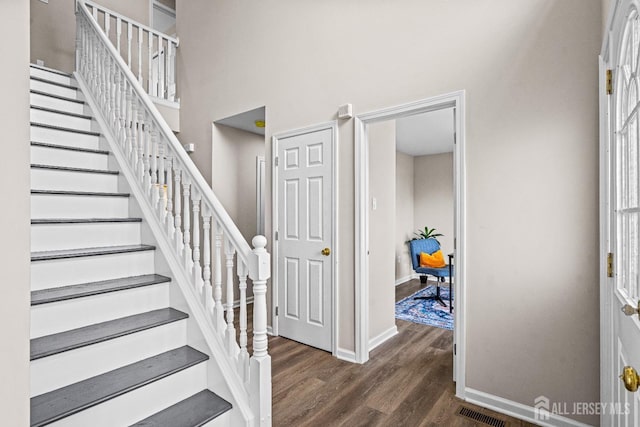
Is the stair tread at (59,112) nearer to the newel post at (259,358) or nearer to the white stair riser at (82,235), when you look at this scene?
the white stair riser at (82,235)

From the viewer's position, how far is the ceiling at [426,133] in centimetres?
441

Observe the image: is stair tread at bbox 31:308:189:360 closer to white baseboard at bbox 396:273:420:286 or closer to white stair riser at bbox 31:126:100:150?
white stair riser at bbox 31:126:100:150

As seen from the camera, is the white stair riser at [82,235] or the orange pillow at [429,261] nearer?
the white stair riser at [82,235]

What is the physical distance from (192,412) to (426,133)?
4.83m

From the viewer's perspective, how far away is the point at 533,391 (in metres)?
2.05

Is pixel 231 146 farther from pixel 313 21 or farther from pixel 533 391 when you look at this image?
pixel 533 391

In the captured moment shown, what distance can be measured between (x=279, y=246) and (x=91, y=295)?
178cm

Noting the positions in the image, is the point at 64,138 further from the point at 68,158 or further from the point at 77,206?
the point at 77,206

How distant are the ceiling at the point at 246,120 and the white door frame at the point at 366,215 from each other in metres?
1.32

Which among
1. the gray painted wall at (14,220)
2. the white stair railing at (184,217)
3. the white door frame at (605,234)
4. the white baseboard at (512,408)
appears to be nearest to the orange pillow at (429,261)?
the white baseboard at (512,408)

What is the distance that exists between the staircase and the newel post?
0.16m

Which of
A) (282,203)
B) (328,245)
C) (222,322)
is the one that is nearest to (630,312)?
(222,322)

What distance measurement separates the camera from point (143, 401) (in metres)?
1.55

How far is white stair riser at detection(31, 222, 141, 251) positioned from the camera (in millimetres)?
1978
